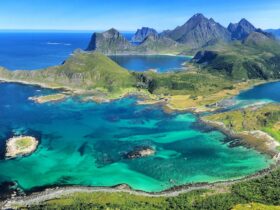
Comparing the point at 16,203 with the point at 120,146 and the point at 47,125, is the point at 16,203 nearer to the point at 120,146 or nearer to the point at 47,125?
the point at 120,146

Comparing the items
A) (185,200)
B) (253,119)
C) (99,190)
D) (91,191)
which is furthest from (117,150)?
(253,119)

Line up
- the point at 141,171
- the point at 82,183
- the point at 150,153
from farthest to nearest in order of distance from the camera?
the point at 150,153, the point at 141,171, the point at 82,183

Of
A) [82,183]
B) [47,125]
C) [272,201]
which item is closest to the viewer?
[272,201]

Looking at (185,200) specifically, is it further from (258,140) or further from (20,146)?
(20,146)

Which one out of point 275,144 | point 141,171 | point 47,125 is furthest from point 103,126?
point 275,144

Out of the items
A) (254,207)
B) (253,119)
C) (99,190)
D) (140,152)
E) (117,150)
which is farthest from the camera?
(253,119)
